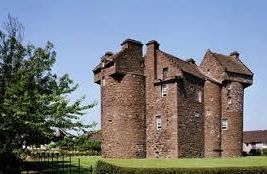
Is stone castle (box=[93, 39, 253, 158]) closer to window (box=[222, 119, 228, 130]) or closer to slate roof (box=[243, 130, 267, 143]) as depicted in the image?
window (box=[222, 119, 228, 130])

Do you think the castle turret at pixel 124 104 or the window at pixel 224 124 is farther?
the window at pixel 224 124

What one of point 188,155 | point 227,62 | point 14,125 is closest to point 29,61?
point 14,125

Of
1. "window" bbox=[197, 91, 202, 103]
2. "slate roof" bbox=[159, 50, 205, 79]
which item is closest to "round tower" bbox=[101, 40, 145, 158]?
"slate roof" bbox=[159, 50, 205, 79]

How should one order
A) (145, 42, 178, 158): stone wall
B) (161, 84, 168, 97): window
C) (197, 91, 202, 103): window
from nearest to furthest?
1. (145, 42, 178, 158): stone wall
2. (161, 84, 168, 97): window
3. (197, 91, 202, 103): window

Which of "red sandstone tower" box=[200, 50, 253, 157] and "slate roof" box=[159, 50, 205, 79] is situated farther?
"red sandstone tower" box=[200, 50, 253, 157]

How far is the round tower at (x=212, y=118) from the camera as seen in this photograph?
4825cm

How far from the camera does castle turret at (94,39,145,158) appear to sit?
44781 millimetres

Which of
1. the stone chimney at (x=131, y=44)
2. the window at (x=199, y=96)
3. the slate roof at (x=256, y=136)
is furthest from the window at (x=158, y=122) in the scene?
the slate roof at (x=256, y=136)

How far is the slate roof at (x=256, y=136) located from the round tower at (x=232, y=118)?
56878 mm

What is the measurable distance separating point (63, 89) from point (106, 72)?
792 inches

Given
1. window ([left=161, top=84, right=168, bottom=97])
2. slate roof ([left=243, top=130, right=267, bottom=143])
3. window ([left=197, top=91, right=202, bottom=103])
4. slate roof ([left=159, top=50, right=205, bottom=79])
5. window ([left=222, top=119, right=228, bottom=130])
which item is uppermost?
slate roof ([left=159, top=50, right=205, bottom=79])

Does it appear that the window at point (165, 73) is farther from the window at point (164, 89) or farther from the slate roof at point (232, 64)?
the slate roof at point (232, 64)

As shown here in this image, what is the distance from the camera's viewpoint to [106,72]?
4653 cm

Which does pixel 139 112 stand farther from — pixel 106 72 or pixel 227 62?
pixel 227 62
